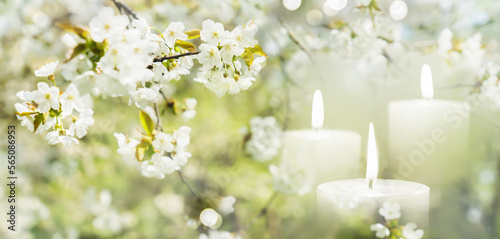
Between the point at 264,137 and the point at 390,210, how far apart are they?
56 cm

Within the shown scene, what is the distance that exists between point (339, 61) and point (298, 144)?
42cm

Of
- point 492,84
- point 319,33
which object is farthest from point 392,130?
point 319,33

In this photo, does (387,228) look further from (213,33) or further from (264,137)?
(264,137)

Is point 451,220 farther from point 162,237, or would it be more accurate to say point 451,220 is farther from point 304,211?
point 162,237

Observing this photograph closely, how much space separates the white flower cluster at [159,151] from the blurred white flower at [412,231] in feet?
0.73

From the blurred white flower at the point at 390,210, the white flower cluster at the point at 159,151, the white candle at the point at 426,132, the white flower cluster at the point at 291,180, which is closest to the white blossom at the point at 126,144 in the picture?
the white flower cluster at the point at 159,151

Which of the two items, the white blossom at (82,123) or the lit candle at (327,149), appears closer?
the white blossom at (82,123)

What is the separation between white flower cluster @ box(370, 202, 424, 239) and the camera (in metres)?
0.38

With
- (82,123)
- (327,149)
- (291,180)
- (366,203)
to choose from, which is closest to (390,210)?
(366,203)

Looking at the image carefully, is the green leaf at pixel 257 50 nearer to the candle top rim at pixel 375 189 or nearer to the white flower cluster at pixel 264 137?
the candle top rim at pixel 375 189

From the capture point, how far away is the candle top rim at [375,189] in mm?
384

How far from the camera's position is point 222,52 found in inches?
13.5

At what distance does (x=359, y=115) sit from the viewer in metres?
0.97

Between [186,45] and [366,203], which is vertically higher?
[186,45]
